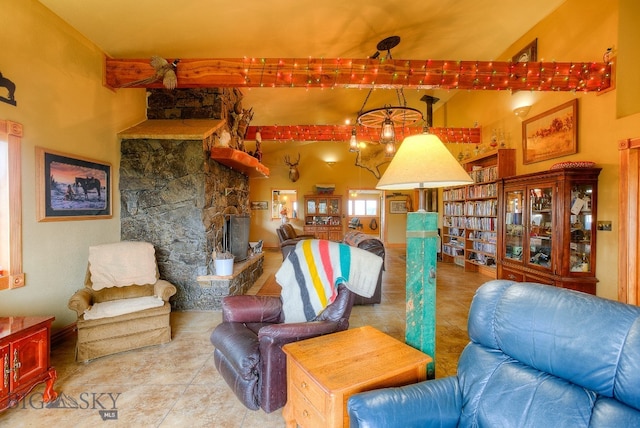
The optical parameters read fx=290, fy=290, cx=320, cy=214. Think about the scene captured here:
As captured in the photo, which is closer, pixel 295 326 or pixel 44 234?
pixel 295 326

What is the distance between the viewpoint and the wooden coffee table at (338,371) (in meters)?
1.22

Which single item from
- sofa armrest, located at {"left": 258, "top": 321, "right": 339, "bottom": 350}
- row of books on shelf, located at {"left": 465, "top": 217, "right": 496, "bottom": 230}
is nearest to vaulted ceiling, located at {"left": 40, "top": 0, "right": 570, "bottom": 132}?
sofa armrest, located at {"left": 258, "top": 321, "right": 339, "bottom": 350}

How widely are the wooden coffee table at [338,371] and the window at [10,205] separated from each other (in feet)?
8.13

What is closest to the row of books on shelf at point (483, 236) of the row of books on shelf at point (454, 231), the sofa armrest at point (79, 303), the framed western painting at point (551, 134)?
the row of books on shelf at point (454, 231)

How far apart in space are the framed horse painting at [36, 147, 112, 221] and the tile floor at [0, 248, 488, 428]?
4.30 feet

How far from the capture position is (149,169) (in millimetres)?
3686

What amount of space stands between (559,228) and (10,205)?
221 inches

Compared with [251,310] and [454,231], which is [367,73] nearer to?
[251,310]

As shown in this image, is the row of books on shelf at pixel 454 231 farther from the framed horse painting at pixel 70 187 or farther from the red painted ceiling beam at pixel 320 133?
the framed horse painting at pixel 70 187

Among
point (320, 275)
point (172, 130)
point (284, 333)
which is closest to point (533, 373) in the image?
point (284, 333)

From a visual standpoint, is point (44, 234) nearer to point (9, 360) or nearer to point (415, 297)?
point (9, 360)

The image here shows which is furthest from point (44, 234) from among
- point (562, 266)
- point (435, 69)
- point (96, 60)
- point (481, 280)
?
point (481, 280)

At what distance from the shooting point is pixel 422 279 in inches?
Result: 64.6

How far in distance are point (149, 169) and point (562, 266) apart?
5.25m
